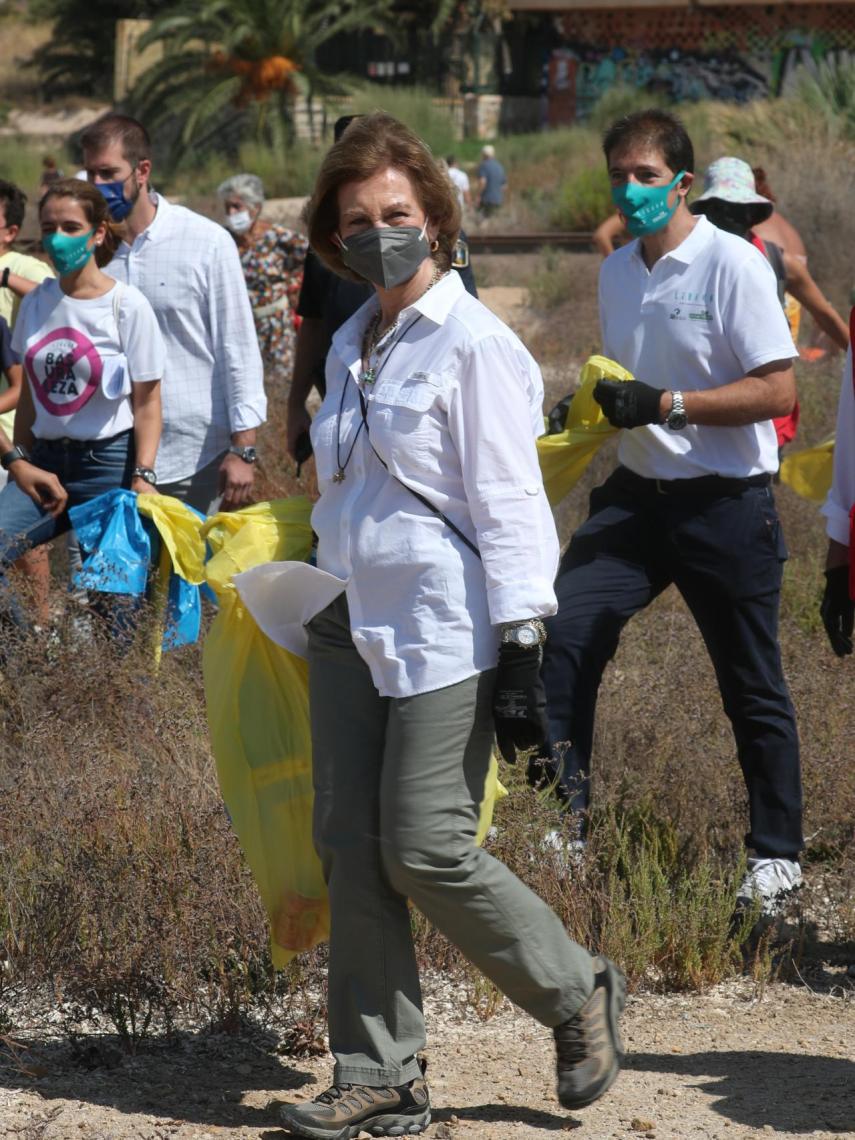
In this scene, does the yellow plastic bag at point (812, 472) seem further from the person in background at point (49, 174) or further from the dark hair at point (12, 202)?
the person in background at point (49, 174)

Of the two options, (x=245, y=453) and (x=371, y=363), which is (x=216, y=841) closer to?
(x=371, y=363)

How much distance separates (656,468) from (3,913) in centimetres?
204

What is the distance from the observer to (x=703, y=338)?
170 inches

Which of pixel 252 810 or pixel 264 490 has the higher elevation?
pixel 252 810

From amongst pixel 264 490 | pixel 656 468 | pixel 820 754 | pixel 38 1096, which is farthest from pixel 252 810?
pixel 264 490

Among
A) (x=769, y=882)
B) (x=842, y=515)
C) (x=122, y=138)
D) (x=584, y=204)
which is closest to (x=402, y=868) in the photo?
(x=769, y=882)

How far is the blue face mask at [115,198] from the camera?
18.5ft

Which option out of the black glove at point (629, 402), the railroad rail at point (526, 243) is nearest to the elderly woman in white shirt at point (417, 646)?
the black glove at point (629, 402)

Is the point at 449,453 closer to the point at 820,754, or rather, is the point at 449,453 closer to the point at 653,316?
the point at 653,316

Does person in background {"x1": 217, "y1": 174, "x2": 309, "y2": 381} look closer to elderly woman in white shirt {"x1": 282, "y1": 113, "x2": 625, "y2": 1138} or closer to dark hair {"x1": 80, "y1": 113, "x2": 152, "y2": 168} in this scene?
dark hair {"x1": 80, "y1": 113, "x2": 152, "y2": 168}

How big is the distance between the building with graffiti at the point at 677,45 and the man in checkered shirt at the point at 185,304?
3169 centimetres

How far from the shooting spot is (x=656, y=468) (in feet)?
14.4

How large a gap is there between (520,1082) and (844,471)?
5.71 ft

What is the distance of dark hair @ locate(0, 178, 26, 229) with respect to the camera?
20.6 ft
